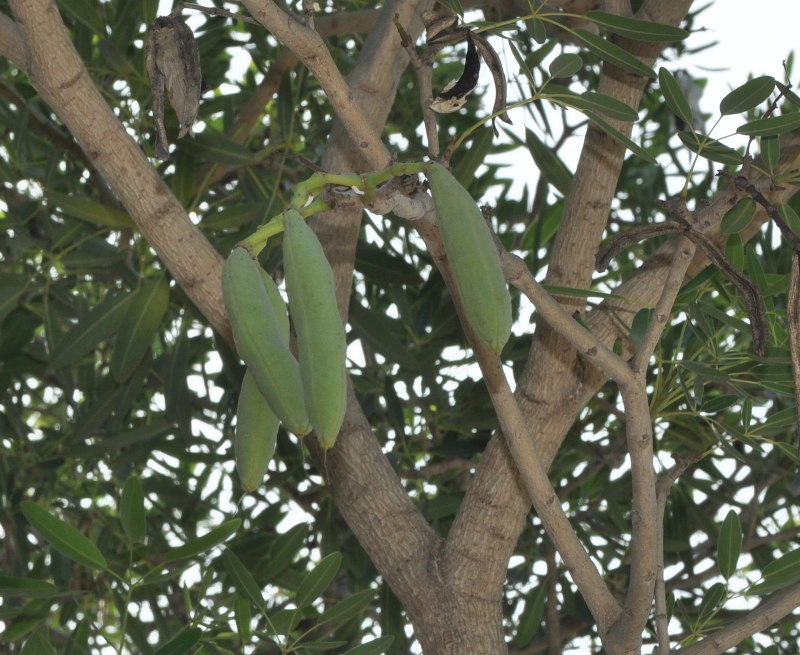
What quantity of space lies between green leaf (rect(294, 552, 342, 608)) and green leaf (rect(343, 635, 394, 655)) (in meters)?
0.11

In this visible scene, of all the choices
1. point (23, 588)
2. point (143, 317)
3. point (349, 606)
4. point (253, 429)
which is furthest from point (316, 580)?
point (253, 429)

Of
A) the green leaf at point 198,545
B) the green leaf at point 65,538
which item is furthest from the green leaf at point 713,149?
the green leaf at point 65,538

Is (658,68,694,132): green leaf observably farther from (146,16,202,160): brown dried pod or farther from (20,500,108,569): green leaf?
(20,500,108,569): green leaf

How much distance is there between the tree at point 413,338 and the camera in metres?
0.92

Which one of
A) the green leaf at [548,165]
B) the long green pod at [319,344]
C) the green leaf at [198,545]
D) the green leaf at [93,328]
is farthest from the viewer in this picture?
the green leaf at [93,328]

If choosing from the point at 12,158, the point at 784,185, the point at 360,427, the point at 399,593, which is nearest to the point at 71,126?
the point at 360,427

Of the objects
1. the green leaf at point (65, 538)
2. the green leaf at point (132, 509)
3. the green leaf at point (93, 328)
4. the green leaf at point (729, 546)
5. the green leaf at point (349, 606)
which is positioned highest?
the green leaf at point (93, 328)

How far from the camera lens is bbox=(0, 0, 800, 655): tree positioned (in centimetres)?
92

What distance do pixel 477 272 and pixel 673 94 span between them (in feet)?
1.57

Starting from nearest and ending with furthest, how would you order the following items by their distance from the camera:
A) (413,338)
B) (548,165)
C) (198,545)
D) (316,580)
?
(198,545) < (316,580) < (548,165) < (413,338)

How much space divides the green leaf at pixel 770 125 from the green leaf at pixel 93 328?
0.88 m

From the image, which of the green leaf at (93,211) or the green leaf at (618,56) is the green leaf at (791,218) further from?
the green leaf at (93,211)

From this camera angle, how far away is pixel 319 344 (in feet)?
1.81

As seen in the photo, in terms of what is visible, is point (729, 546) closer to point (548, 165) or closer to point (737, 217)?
point (737, 217)
